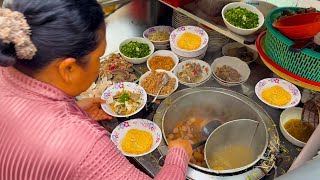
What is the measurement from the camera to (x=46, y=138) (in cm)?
89

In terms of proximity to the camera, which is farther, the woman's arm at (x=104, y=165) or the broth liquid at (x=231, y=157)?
the broth liquid at (x=231, y=157)

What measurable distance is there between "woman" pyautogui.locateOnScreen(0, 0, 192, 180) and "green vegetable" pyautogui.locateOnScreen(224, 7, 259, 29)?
3.64ft

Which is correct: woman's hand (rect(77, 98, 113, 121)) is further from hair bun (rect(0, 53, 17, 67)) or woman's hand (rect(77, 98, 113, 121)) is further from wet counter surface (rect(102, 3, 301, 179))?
hair bun (rect(0, 53, 17, 67))

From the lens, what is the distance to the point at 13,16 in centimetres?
81

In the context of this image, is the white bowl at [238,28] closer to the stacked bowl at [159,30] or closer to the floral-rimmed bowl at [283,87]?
the floral-rimmed bowl at [283,87]

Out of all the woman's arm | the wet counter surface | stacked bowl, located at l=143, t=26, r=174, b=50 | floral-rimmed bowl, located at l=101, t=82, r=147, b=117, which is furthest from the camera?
stacked bowl, located at l=143, t=26, r=174, b=50

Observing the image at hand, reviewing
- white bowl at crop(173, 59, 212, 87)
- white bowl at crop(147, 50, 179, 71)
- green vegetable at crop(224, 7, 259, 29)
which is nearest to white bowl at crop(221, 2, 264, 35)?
green vegetable at crop(224, 7, 259, 29)

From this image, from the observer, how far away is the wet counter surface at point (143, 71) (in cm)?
162

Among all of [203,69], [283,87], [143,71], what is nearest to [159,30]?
[143,71]

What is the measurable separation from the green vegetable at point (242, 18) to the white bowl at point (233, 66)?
1.06 ft

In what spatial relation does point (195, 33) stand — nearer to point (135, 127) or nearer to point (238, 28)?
point (238, 28)

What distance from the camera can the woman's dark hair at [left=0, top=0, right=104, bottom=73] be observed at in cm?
83

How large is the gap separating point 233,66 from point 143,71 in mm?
649

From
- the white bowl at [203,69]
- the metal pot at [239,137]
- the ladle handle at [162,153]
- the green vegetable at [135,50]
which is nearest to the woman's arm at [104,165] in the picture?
the ladle handle at [162,153]
